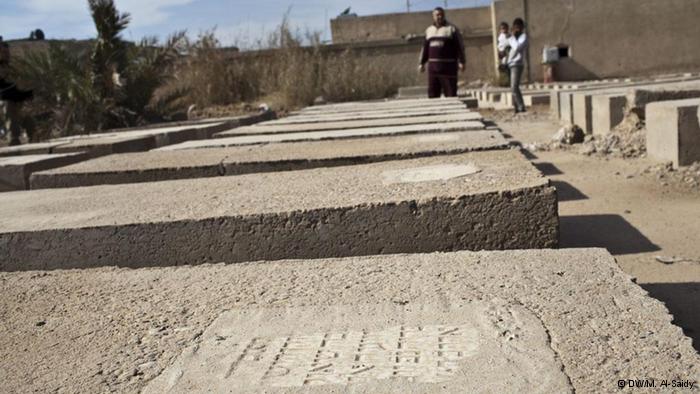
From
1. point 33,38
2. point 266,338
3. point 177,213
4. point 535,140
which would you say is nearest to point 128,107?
point 535,140

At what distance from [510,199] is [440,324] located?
0.76 metres

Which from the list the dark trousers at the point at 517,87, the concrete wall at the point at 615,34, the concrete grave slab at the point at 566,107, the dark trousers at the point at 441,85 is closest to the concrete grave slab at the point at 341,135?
the concrete grave slab at the point at 566,107

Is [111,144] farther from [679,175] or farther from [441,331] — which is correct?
[441,331]

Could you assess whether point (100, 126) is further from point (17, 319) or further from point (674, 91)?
point (17, 319)

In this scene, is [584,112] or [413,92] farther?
[413,92]

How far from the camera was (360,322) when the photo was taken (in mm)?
1487

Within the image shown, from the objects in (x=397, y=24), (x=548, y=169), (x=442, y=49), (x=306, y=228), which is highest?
(x=397, y=24)

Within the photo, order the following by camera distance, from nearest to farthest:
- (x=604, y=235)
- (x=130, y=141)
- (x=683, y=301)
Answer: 1. (x=683, y=301)
2. (x=604, y=235)
3. (x=130, y=141)

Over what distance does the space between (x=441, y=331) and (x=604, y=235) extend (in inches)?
64.7

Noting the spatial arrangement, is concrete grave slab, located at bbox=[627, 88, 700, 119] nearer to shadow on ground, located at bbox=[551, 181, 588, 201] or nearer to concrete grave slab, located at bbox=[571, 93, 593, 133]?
concrete grave slab, located at bbox=[571, 93, 593, 133]

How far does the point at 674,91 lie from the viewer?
16.2ft

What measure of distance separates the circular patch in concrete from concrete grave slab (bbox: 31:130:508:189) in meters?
0.39

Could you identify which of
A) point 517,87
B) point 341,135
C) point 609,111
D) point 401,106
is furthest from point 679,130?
point 517,87

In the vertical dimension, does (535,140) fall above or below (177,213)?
below
